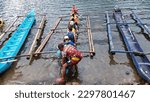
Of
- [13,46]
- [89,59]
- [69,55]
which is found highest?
[69,55]

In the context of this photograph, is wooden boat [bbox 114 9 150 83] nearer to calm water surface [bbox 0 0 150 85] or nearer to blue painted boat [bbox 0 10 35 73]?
calm water surface [bbox 0 0 150 85]

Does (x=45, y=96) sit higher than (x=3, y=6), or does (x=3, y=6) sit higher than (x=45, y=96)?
(x=45, y=96)

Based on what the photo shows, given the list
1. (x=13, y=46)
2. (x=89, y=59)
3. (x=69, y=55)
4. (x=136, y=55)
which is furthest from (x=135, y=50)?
(x=13, y=46)

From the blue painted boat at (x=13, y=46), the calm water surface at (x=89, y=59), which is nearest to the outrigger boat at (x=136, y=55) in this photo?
the calm water surface at (x=89, y=59)

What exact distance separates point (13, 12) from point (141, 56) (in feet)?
60.7

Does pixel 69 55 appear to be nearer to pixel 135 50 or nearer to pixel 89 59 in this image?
pixel 89 59

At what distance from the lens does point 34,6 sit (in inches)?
1207

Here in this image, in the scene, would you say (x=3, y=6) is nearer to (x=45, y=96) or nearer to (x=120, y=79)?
(x=120, y=79)

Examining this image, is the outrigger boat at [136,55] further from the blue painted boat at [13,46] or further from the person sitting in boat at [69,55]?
the blue painted boat at [13,46]

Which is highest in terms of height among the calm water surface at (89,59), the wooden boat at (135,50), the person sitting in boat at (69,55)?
the person sitting in boat at (69,55)

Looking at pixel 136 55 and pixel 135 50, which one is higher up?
pixel 136 55

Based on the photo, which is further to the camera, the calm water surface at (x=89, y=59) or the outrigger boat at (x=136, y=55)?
the calm water surface at (x=89, y=59)

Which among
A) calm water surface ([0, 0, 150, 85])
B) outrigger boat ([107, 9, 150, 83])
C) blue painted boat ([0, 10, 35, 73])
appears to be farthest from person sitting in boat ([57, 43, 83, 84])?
blue painted boat ([0, 10, 35, 73])

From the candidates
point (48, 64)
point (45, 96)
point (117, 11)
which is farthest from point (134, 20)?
point (45, 96)
